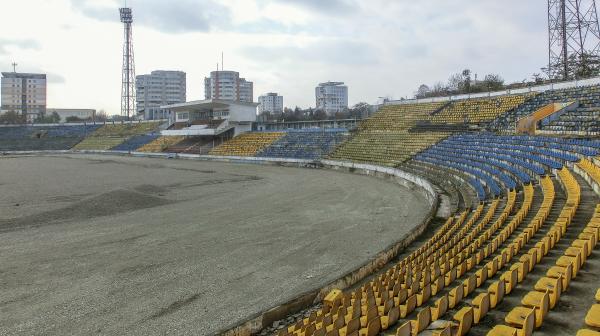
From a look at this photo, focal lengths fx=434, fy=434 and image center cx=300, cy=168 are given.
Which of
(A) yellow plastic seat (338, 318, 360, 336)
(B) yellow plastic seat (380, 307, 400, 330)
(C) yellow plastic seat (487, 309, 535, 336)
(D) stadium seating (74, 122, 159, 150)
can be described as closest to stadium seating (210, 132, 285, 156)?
(D) stadium seating (74, 122, 159, 150)

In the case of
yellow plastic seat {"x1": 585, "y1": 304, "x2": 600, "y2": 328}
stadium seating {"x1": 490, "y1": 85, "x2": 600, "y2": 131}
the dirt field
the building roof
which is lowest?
the dirt field

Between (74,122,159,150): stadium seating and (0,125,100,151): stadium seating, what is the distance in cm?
252

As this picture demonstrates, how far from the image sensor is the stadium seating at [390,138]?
38.8 metres

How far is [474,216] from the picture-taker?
15.6m

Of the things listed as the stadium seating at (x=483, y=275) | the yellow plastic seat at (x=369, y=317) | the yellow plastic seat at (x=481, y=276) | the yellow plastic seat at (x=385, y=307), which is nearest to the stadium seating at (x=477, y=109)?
the stadium seating at (x=483, y=275)

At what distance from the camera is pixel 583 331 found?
5449mm

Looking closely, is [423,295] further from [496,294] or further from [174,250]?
[174,250]

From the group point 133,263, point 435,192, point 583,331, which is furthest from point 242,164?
point 583,331

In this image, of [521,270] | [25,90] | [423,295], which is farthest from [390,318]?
[25,90]

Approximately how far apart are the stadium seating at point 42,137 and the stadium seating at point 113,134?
2523 millimetres

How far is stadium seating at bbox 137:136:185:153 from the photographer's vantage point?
216 ft

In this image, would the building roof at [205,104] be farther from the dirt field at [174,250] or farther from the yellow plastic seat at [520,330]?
the yellow plastic seat at [520,330]

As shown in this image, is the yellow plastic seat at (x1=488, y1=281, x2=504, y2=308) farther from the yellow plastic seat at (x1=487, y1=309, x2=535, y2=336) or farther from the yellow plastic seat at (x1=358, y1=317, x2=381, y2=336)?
the yellow plastic seat at (x1=358, y1=317, x2=381, y2=336)

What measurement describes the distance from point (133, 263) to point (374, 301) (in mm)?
7911
